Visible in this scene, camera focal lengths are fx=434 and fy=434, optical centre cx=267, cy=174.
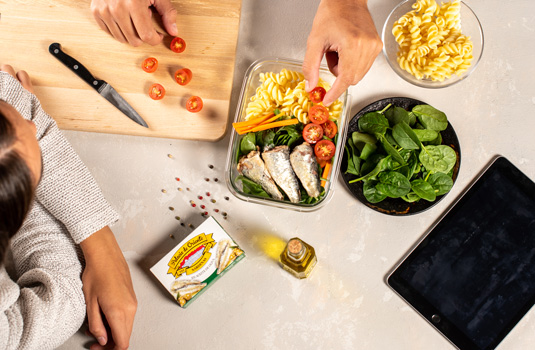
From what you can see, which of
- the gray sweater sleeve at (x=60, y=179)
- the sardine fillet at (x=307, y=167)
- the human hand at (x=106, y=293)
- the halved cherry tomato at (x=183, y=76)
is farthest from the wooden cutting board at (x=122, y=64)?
the human hand at (x=106, y=293)

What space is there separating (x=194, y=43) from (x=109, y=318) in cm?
88

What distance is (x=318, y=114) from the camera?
127cm

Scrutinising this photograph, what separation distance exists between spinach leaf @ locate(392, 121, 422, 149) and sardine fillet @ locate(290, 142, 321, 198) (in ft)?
0.82

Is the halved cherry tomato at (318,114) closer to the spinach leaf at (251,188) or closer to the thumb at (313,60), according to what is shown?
the thumb at (313,60)

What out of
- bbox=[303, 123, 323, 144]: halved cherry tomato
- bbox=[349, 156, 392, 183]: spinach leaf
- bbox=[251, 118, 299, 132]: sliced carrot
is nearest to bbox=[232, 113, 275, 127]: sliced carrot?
bbox=[251, 118, 299, 132]: sliced carrot

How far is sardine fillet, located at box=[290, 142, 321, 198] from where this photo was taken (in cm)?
128

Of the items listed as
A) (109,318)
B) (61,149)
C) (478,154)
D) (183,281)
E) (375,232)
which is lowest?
(109,318)

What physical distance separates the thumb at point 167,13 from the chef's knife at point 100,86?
26 centimetres

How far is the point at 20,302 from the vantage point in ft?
3.64

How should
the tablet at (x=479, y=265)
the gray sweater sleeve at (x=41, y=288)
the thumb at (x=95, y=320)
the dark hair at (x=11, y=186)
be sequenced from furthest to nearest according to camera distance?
the tablet at (x=479, y=265) → the thumb at (x=95, y=320) → the gray sweater sleeve at (x=41, y=288) → the dark hair at (x=11, y=186)

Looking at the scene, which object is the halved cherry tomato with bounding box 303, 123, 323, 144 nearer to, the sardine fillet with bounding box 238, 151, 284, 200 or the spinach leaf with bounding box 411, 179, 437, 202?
the sardine fillet with bounding box 238, 151, 284, 200

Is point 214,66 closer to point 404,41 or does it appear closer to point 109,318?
point 404,41

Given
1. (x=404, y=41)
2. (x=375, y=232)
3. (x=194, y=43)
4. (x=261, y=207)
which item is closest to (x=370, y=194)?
(x=375, y=232)

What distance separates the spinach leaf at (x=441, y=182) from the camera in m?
1.29
